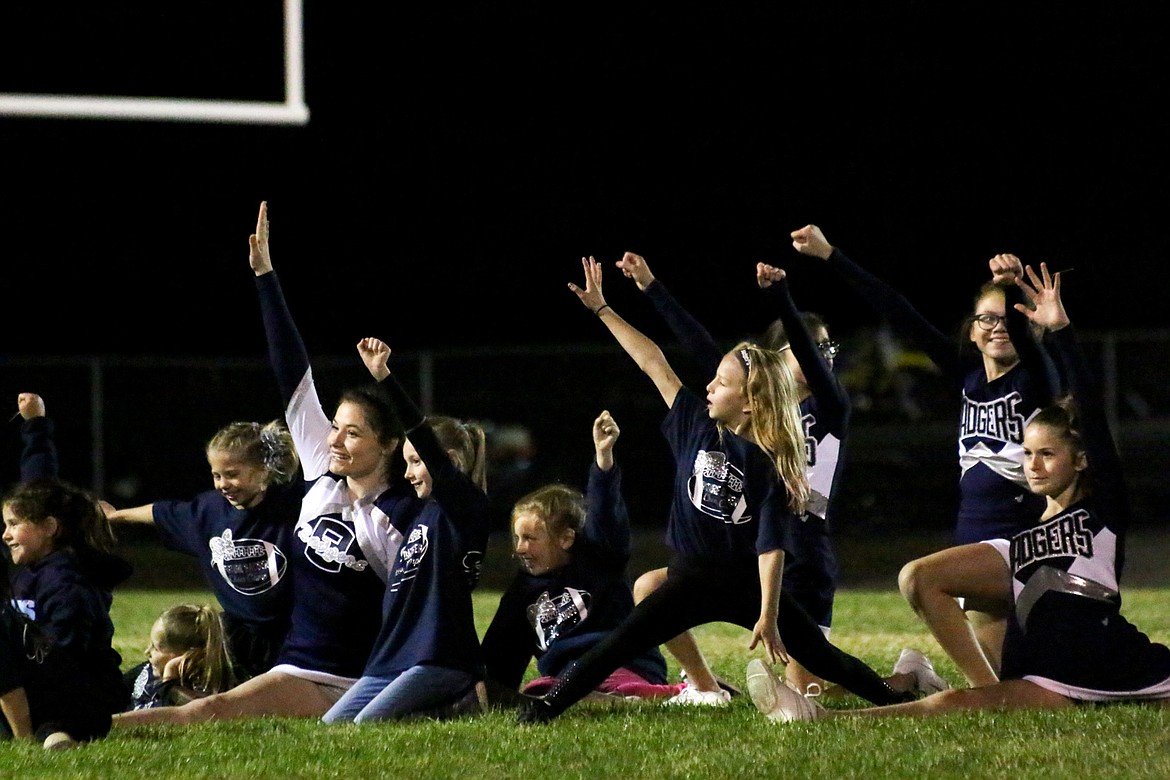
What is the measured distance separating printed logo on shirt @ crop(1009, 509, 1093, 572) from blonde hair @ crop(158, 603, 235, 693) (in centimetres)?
271

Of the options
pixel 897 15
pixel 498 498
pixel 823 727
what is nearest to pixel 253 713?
pixel 823 727

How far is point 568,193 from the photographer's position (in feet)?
72.6

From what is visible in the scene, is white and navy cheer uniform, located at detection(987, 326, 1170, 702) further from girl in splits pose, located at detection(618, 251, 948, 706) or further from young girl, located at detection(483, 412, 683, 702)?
young girl, located at detection(483, 412, 683, 702)

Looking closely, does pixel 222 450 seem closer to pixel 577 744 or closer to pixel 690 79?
pixel 577 744

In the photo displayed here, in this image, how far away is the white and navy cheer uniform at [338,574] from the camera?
18.7 ft

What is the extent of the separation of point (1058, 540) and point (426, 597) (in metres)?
2.04

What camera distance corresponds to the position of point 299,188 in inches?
865

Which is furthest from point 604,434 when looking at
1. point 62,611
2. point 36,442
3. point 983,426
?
point 36,442

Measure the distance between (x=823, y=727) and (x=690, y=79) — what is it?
52.4ft

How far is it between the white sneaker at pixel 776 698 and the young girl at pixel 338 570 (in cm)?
127

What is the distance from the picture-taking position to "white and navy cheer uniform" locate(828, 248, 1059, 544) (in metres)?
5.90

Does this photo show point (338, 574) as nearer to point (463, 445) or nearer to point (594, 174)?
point (463, 445)

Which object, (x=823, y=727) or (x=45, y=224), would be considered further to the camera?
(x=45, y=224)

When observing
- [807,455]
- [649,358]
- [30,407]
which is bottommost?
[807,455]
